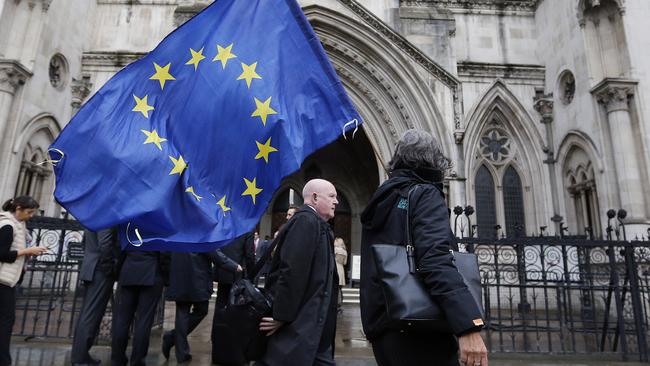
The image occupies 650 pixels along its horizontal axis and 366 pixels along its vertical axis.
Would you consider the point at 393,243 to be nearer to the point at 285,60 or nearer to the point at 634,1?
the point at 285,60

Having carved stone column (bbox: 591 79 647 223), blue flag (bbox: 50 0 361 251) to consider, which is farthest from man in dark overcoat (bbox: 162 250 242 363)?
carved stone column (bbox: 591 79 647 223)

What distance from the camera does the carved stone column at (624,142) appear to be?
11.3 m

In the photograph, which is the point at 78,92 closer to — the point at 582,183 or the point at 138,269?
the point at 138,269

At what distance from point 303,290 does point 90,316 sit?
9.88 ft

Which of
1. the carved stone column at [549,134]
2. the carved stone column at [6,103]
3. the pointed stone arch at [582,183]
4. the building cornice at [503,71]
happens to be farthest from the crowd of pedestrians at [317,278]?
the building cornice at [503,71]

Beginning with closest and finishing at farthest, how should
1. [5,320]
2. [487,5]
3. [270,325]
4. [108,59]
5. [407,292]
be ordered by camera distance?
[407,292], [270,325], [5,320], [108,59], [487,5]

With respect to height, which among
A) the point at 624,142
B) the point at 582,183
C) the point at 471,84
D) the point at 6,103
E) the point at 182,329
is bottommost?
the point at 182,329

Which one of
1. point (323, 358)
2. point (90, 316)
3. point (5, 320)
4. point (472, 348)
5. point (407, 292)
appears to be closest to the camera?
point (472, 348)

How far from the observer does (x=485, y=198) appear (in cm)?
1572

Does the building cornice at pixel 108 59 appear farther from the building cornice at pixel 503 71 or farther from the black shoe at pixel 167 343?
the black shoe at pixel 167 343

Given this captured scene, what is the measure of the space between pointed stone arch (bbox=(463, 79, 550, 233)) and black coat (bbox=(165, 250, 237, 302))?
38.0 ft

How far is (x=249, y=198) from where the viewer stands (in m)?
3.64

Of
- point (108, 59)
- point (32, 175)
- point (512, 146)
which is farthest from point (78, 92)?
point (512, 146)

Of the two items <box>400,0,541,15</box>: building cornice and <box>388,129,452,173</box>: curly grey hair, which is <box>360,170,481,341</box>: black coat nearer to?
<box>388,129,452,173</box>: curly grey hair
